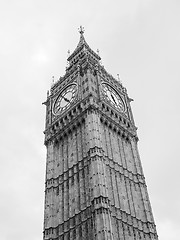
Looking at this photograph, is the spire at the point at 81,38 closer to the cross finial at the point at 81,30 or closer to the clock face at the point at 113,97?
the cross finial at the point at 81,30

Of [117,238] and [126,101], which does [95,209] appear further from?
[126,101]

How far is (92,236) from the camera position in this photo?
1416 inches

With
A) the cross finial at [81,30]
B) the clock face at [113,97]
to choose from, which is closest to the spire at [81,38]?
the cross finial at [81,30]

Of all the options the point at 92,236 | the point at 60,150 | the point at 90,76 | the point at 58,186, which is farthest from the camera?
the point at 90,76

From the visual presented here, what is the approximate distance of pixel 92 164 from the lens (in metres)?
40.9

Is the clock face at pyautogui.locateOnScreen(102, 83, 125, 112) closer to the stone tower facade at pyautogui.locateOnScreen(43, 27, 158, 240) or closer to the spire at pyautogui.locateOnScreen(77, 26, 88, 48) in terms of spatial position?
the stone tower facade at pyautogui.locateOnScreen(43, 27, 158, 240)

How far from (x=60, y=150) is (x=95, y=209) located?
1349 centimetres

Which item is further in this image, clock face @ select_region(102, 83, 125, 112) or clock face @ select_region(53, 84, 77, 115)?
clock face @ select_region(102, 83, 125, 112)

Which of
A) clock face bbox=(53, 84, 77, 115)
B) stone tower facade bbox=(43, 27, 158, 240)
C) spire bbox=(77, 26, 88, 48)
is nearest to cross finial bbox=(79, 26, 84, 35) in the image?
spire bbox=(77, 26, 88, 48)

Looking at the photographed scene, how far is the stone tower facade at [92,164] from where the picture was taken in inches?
1508

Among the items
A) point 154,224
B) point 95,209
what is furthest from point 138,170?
point 95,209

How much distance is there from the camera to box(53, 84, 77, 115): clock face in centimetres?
5261

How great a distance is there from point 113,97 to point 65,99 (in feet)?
22.5

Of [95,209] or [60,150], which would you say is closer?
[95,209]
